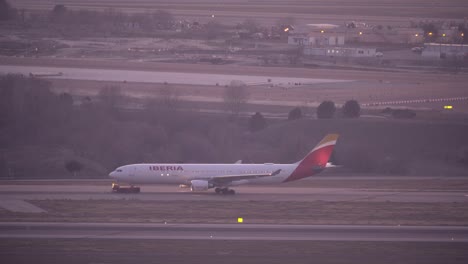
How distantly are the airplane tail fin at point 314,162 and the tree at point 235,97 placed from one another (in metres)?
22.8

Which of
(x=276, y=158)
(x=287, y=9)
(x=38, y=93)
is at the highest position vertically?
(x=287, y=9)

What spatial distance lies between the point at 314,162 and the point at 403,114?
2148 centimetres

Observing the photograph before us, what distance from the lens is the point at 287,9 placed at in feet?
359

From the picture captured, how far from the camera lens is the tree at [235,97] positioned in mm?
61625

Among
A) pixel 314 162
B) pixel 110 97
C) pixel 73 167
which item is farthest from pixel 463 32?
pixel 73 167

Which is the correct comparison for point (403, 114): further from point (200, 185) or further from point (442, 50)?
point (200, 185)

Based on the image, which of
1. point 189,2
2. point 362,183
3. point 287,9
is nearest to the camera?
point 362,183

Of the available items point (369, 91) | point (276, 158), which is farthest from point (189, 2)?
point (276, 158)

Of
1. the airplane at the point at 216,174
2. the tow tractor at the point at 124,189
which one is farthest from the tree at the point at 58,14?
the tow tractor at the point at 124,189

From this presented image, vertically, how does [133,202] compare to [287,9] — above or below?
below

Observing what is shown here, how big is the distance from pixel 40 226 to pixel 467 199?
63.2 ft

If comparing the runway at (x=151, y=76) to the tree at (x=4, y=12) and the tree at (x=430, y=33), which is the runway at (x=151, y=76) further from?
the tree at (x=430, y=33)

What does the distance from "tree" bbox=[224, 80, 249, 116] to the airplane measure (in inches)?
905

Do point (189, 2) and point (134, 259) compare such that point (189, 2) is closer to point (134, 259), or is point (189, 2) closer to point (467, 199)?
point (467, 199)
